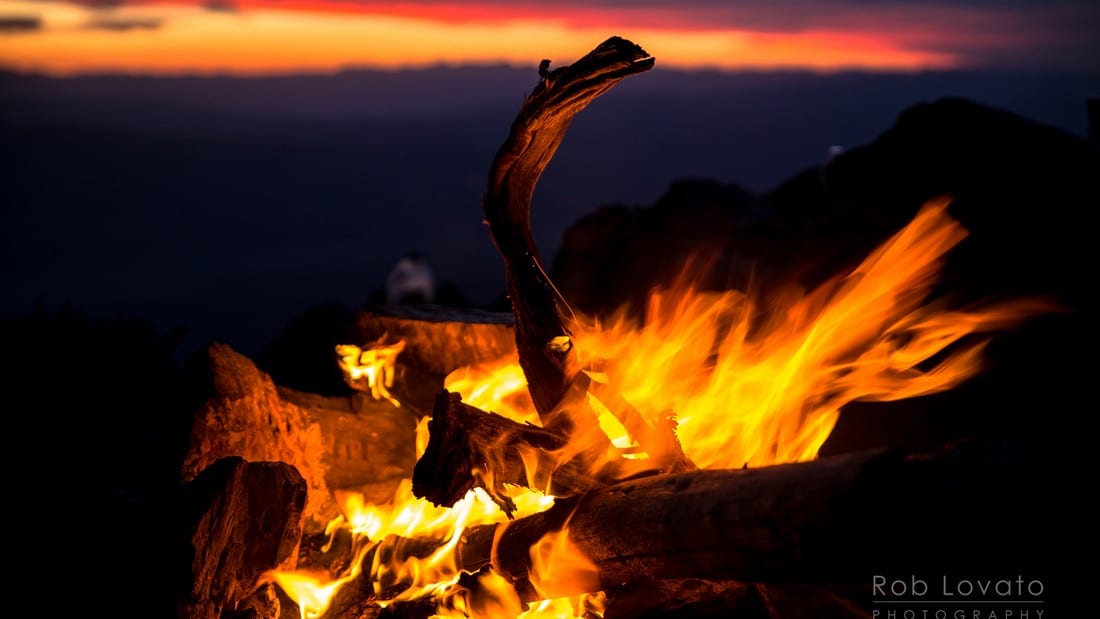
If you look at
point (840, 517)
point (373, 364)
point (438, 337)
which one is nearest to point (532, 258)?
point (438, 337)

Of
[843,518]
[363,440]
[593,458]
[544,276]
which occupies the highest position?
[544,276]

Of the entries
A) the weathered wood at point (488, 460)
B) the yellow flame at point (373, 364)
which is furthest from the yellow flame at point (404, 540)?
the yellow flame at point (373, 364)

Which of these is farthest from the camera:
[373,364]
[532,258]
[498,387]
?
[373,364]

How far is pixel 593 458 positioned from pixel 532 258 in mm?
794

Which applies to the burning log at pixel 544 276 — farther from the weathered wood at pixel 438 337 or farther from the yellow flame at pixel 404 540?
the weathered wood at pixel 438 337

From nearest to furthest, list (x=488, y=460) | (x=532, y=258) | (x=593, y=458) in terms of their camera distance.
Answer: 1. (x=488, y=460)
2. (x=593, y=458)
3. (x=532, y=258)

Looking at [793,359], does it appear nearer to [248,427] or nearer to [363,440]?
[363,440]

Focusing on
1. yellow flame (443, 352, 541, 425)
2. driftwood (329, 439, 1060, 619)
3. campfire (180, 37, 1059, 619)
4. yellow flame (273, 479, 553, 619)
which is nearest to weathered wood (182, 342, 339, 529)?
campfire (180, 37, 1059, 619)

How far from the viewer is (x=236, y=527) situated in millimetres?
3043

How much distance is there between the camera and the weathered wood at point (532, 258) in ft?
10.1

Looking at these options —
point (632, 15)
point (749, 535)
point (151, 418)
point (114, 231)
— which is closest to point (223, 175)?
point (114, 231)

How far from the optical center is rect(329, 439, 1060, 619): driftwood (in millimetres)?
1949

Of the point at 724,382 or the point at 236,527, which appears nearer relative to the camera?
the point at 236,527

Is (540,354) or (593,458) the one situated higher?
(540,354)
